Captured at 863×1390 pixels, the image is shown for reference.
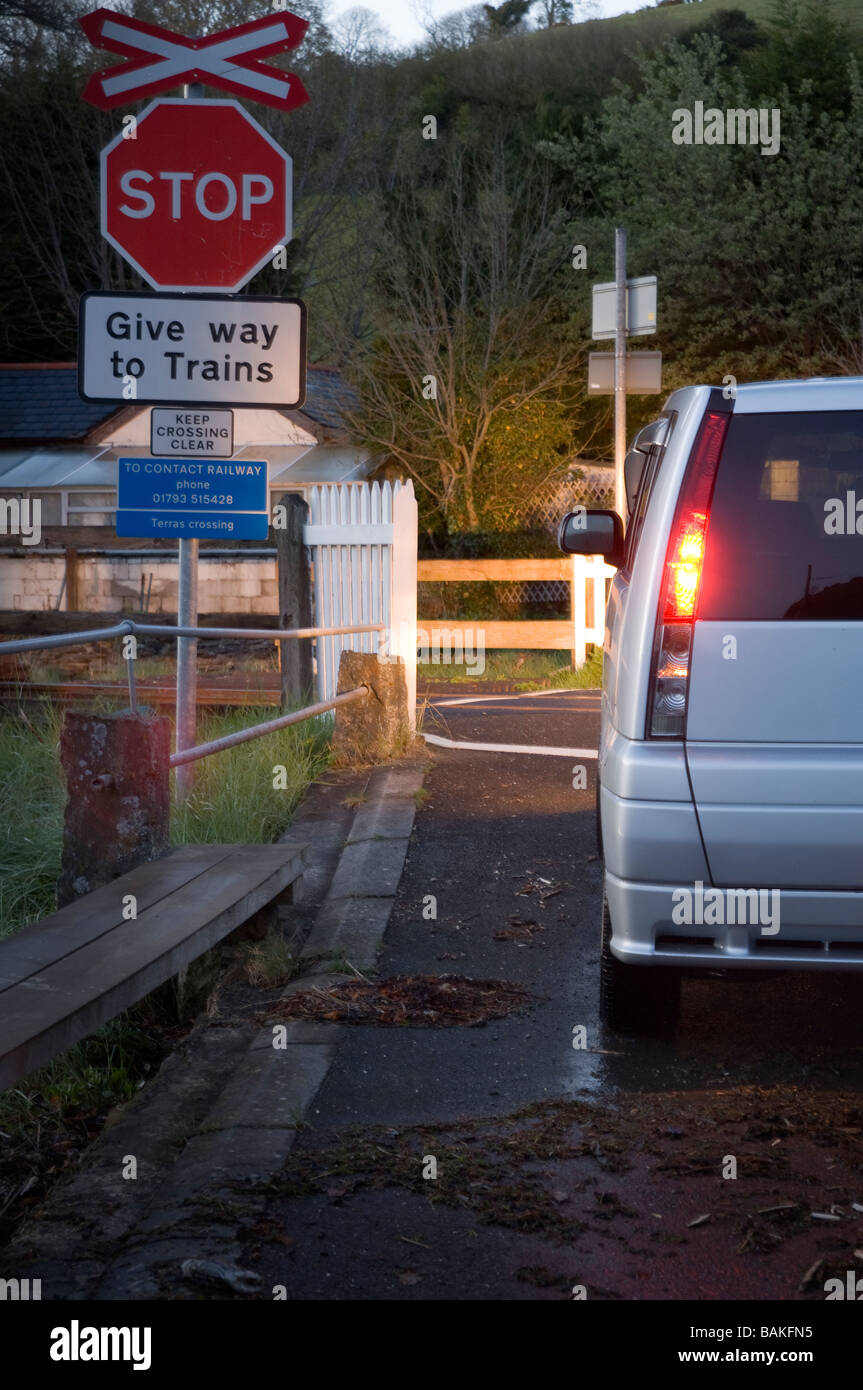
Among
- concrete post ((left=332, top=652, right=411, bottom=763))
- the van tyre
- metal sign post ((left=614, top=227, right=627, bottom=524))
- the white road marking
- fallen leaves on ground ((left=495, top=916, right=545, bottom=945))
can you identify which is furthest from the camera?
metal sign post ((left=614, top=227, right=627, bottom=524))

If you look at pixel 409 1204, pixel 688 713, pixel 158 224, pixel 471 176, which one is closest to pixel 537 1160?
pixel 409 1204

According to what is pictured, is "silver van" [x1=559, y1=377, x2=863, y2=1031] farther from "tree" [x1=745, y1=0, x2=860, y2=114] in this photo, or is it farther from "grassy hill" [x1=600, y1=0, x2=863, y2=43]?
"grassy hill" [x1=600, y1=0, x2=863, y2=43]

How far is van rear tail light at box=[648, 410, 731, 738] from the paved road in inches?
40.3

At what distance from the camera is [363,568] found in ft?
33.0

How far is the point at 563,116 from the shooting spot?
35906mm

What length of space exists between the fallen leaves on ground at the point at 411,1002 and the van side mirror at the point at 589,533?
1.48 m

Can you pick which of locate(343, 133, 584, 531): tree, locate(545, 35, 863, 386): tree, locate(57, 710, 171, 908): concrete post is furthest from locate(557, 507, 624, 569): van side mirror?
locate(545, 35, 863, 386): tree

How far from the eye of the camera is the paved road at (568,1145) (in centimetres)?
298

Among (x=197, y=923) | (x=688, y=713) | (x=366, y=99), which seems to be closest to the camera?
(x=688, y=713)

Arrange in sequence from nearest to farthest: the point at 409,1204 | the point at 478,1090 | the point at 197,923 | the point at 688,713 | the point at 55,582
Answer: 1. the point at 409,1204
2. the point at 688,713
3. the point at 478,1090
4. the point at 197,923
5. the point at 55,582

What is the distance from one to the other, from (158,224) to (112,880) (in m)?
3.53

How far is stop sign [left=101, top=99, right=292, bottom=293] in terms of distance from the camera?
7.04m

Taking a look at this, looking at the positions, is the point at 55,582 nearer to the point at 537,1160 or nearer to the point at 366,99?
the point at 537,1160

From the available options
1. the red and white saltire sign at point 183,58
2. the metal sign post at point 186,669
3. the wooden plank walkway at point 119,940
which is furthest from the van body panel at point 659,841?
the red and white saltire sign at point 183,58
